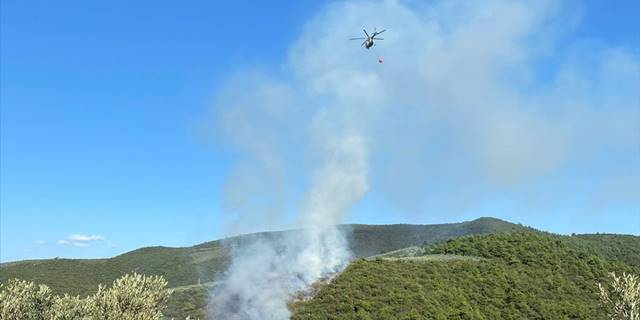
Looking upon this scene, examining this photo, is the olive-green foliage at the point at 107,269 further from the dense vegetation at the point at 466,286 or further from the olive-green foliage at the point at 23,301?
the olive-green foliage at the point at 23,301

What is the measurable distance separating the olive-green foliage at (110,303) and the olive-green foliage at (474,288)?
25561mm

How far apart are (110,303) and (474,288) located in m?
52.2

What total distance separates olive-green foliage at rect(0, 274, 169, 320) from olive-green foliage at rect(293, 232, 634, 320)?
25.6 metres

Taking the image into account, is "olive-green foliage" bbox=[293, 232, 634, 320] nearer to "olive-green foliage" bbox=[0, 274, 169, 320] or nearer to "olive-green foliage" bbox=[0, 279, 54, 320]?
"olive-green foliage" bbox=[0, 274, 169, 320]

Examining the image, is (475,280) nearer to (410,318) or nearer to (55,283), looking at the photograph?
(410,318)

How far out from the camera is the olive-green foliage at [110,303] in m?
37.1

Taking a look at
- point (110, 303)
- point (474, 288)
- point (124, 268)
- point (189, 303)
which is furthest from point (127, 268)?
point (110, 303)

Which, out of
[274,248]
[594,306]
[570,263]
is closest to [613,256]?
[570,263]

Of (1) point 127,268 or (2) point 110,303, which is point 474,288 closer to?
(2) point 110,303

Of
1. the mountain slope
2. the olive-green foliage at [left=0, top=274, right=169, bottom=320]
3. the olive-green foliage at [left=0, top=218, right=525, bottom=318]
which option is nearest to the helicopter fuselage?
the olive-green foliage at [left=0, top=274, right=169, bottom=320]

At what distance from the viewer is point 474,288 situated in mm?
72875

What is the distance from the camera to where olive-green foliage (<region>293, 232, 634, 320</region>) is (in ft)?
205

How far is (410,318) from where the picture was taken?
58719 mm

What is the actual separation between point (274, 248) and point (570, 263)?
51.8 metres
